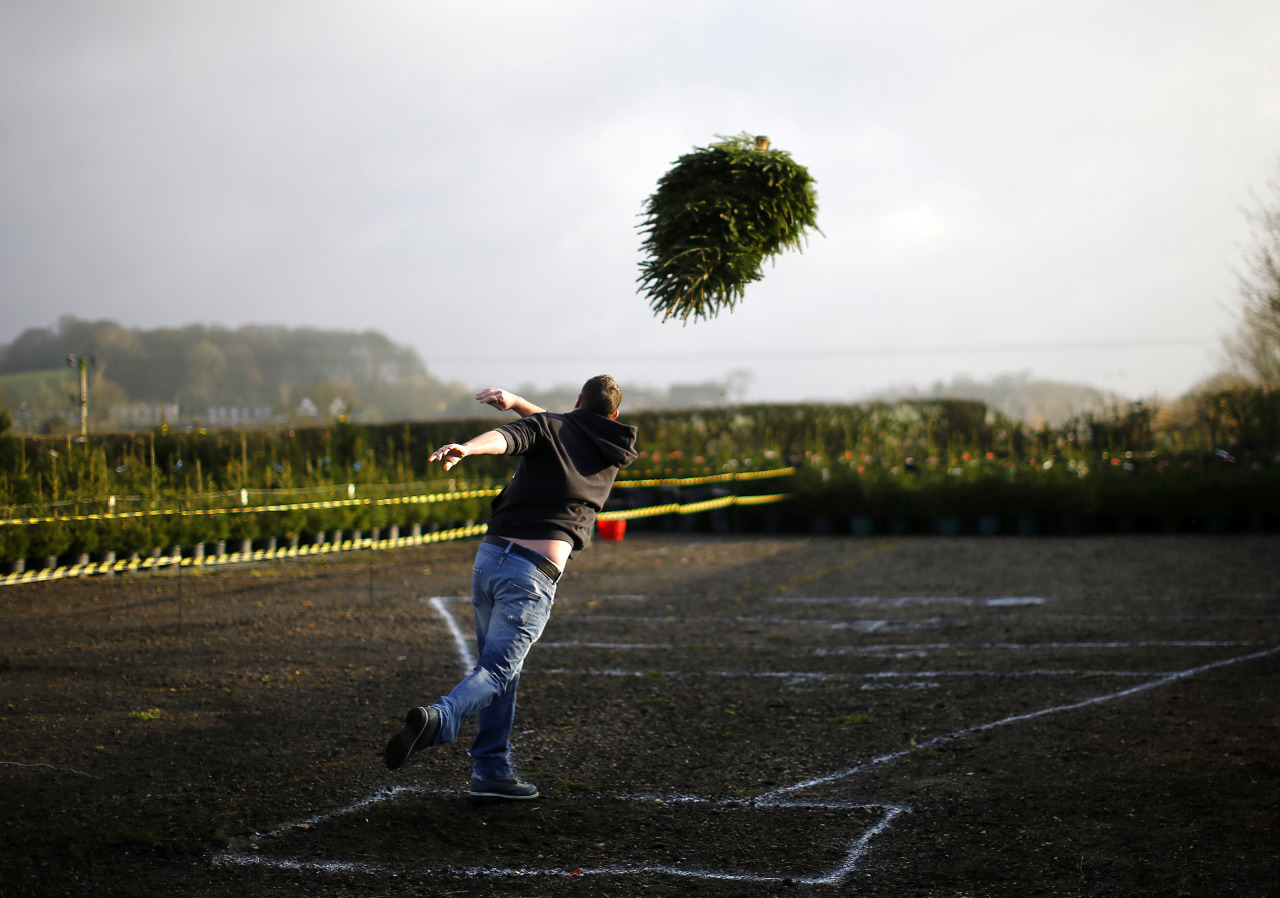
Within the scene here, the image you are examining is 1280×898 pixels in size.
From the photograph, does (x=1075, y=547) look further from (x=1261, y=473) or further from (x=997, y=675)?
(x=997, y=675)

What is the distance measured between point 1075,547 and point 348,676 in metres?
11.5

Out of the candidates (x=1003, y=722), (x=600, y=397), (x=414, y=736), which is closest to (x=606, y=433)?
(x=600, y=397)

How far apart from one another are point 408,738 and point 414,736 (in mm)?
25

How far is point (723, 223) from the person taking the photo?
Result: 4.57 meters

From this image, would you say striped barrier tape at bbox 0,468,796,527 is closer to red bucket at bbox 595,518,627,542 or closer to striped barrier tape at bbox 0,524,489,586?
striped barrier tape at bbox 0,524,489,586

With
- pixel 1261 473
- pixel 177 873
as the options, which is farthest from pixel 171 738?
pixel 1261 473

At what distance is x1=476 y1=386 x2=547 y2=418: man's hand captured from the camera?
408cm

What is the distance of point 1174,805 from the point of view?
4.27m

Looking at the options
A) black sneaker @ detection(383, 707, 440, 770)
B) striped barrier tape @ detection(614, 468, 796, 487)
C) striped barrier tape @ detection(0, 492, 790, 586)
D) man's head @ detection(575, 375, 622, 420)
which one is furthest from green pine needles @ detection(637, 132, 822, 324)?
striped barrier tape @ detection(614, 468, 796, 487)

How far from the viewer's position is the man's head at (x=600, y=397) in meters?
4.42

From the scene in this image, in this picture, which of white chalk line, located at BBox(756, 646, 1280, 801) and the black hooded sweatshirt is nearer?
the black hooded sweatshirt

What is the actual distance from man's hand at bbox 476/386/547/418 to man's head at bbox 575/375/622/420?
21 centimetres

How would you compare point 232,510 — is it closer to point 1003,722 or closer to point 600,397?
point 600,397

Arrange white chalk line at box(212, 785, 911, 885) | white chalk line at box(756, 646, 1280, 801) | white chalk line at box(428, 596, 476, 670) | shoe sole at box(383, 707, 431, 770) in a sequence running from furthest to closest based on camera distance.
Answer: white chalk line at box(428, 596, 476, 670) → white chalk line at box(756, 646, 1280, 801) → shoe sole at box(383, 707, 431, 770) → white chalk line at box(212, 785, 911, 885)
